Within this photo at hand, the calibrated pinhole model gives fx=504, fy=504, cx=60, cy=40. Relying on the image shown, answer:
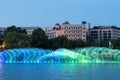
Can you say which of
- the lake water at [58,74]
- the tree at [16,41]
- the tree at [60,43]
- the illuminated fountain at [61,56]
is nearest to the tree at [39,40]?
the tree at [60,43]

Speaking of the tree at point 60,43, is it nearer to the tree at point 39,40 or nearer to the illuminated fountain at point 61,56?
the tree at point 39,40

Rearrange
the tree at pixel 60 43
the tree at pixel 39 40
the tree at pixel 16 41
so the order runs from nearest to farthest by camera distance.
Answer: the tree at pixel 16 41 → the tree at pixel 39 40 → the tree at pixel 60 43

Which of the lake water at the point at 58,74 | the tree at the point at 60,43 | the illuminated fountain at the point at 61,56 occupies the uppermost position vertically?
the tree at the point at 60,43

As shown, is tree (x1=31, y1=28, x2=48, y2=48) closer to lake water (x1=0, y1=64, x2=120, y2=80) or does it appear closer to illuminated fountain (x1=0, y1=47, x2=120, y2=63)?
illuminated fountain (x1=0, y1=47, x2=120, y2=63)

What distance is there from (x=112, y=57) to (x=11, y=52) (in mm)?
19061

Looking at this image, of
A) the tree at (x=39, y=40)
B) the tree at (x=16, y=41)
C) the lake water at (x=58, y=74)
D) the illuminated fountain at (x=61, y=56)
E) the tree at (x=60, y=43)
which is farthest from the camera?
the tree at (x=60, y=43)

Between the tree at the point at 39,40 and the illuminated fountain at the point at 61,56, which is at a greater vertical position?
the tree at the point at 39,40

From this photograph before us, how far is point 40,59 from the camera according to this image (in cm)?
8950

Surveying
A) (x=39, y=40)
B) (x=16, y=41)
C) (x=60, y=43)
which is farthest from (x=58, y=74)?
(x=60, y=43)

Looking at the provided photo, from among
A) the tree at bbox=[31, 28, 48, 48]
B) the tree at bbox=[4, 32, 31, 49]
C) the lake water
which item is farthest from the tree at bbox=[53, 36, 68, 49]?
the lake water

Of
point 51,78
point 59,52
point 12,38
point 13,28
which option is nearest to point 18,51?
point 59,52

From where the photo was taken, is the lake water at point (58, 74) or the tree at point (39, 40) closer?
the lake water at point (58, 74)

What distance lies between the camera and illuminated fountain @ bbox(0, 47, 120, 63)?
292ft

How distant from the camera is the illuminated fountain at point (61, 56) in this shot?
88938 millimetres
